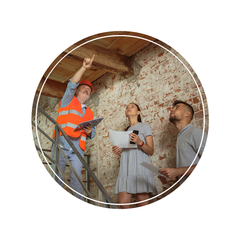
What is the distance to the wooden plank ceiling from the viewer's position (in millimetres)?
1180

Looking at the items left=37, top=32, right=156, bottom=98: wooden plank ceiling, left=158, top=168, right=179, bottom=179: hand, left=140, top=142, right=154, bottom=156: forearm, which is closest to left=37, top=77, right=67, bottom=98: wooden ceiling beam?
left=37, top=32, right=156, bottom=98: wooden plank ceiling

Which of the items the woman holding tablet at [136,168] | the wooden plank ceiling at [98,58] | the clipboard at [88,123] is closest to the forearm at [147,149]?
the woman holding tablet at [136,168]

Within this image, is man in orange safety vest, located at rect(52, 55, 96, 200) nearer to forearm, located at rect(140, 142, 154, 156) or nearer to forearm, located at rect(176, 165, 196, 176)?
forearm, located at rect(140, 142, 154, 156)

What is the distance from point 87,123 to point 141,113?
0.33 metres

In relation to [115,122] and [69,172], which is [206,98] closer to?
[115,122]

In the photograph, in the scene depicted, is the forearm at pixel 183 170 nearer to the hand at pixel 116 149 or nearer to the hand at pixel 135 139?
the hand at pixel 135 139

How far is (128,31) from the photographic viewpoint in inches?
43.0

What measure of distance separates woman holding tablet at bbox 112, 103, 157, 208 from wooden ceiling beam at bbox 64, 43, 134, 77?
0.37 metres

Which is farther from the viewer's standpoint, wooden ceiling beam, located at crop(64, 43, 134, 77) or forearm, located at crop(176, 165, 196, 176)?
wooden ceiling beam, located at crop(64, 43, 134, 77)

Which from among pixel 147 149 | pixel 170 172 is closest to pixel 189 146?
pixel 170 172

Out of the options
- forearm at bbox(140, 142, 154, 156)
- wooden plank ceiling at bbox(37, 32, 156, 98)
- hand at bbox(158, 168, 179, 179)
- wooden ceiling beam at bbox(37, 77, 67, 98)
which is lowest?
hand at bbox(158, 168, 179, 179)

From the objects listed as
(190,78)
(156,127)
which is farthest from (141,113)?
(190,78)

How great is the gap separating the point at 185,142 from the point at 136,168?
31cm

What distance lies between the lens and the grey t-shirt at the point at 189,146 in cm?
100
